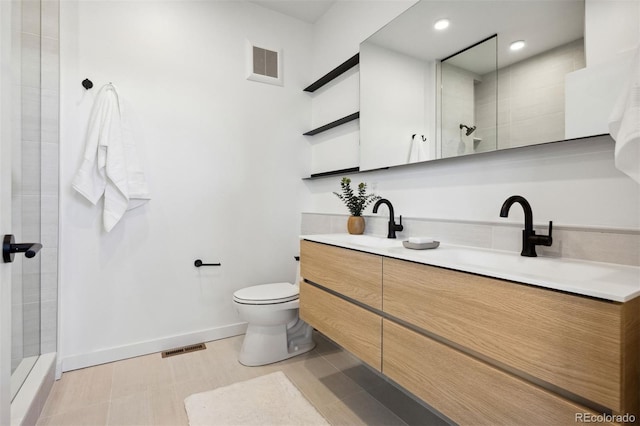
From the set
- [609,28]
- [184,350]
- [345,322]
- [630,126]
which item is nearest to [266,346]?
[184,350]

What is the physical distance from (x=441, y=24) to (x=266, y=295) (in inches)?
75.4

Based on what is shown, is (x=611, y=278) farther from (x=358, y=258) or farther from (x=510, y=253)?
(x=358, y=258)

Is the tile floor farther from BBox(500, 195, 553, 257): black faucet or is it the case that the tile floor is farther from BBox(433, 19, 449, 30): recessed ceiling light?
BBox(433, 19, 449, 30): recessed ceiling light

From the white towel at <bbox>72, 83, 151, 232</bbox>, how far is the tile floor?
3.07 feet

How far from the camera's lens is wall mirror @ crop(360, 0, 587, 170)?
4.10ft

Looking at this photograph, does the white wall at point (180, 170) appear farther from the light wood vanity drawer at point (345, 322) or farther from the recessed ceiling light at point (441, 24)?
the recessed ceiling light at point (441, 24)

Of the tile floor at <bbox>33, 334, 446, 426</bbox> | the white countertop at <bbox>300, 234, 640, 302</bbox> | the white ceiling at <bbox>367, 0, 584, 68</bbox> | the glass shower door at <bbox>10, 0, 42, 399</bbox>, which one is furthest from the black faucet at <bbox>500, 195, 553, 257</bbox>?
the glass shower door at <bbox>10, 0, 42, 399</bbox>

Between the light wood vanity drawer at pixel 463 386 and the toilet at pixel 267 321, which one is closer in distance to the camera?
the light wood vanity drawer at pixel 463 386

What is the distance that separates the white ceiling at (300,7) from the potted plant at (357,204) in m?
1.55

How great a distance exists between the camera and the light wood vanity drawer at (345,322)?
53.8 inches

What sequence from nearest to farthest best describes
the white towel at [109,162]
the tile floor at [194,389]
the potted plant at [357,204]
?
the tile floor at [194,389] < the white towel at [109,162] < the potted plant at [357,204]

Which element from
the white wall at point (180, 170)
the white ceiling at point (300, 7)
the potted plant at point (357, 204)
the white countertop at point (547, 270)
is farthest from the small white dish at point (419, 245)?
the white ceiling at point (300, 7)

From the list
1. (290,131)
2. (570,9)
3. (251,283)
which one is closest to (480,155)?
(570,9)

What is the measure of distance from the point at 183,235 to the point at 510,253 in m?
2.11
